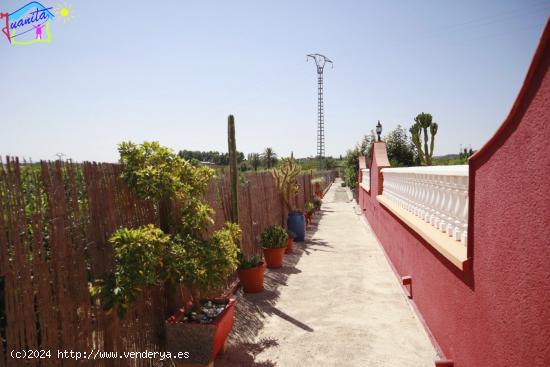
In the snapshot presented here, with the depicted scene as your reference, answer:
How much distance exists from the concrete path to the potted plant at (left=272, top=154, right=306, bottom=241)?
231 centimetres

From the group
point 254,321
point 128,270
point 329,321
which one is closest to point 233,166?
point 254,321

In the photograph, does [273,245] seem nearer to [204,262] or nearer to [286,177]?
[286,177]

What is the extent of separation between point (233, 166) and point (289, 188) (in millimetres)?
4473

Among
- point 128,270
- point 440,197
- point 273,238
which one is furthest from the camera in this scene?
point 273,238

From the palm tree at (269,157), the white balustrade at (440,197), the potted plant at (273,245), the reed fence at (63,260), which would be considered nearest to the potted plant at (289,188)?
the potted plant at (273,245)

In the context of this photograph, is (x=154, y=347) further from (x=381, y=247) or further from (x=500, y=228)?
(x=381, y=247)

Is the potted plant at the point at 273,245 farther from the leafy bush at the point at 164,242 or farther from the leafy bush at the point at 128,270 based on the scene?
the leafy bush at the point at 128,270

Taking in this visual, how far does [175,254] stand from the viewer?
10.9 ft

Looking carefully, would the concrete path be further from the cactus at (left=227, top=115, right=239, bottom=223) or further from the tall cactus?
the tall cactus

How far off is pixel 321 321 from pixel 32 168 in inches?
150

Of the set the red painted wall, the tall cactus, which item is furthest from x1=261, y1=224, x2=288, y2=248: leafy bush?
the tall cactus

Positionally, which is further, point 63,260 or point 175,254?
point 175,254

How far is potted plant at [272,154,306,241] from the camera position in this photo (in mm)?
10133

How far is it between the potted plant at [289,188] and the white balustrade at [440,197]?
4.11m
